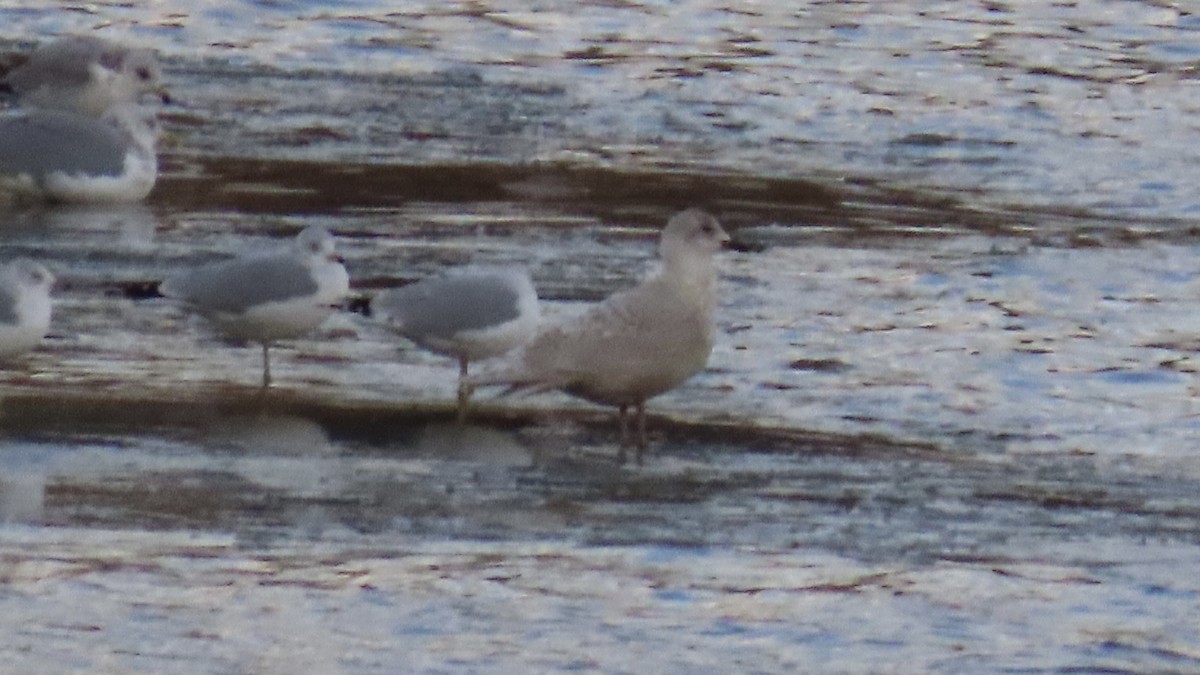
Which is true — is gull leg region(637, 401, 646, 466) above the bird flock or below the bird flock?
below

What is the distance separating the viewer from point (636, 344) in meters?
8.45

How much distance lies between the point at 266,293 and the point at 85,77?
6.27m

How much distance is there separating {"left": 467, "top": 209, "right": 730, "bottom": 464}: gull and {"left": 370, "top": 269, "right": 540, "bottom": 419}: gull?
282 mm

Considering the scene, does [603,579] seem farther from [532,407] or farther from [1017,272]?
[1017,272]

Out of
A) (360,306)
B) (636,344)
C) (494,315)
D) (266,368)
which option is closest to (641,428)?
(636,344)

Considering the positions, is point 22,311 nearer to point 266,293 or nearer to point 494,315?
point 266,293

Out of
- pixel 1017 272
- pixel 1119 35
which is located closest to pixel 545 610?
pixel 1017 272

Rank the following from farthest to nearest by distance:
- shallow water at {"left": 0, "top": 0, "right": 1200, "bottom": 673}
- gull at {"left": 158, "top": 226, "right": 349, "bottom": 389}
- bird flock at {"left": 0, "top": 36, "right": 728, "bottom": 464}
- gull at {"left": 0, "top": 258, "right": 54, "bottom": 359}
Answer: gull at {"left": 158, "top": 226, "right": 349, "bottom": 389}, gull at {"left": 0, "top": 258, "right": 54, "bottom": 359}, bird flock at {"left": 0, "top": 36, "right": 728, "bottom": 464}, shallow water at {"left": 0, "top": 0, "right": 1200, "bottom": 673}

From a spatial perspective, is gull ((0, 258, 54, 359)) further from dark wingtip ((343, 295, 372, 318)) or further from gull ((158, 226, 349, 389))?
dark wingtip ((343, 295, 372, 318))

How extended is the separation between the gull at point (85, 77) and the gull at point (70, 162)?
6.19ft

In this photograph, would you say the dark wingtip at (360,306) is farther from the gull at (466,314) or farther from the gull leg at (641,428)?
the gull leg at (641,428)

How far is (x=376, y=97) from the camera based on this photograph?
51.7 feet

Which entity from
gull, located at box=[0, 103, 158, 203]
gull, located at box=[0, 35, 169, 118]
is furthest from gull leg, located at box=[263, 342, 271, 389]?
gull, located at box=[0, 35, 169, 118]

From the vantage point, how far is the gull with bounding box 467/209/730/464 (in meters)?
8.45
